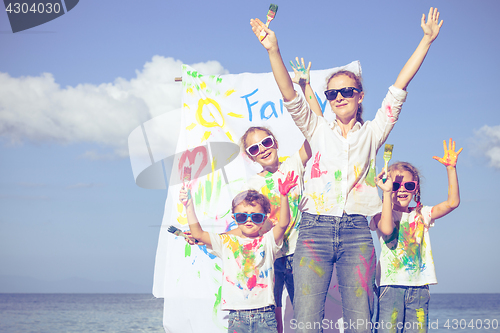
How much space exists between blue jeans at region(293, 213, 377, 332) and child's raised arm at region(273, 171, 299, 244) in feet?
1.17

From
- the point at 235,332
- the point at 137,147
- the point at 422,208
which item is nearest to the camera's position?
the point at 235,332

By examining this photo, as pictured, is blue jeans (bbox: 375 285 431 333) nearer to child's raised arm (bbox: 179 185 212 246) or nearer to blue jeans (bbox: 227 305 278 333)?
blue jeans (bbox: 227 305 278 333)

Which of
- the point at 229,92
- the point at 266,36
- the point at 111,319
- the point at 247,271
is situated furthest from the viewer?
the point at 111,319

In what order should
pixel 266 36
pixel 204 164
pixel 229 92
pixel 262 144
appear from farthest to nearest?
pixel 229 92 → pixel 204 164 → pixel 262 144 → pixel 266 36

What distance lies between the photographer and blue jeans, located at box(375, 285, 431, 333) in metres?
3.29

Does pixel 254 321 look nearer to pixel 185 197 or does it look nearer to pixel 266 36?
pixel 185 197

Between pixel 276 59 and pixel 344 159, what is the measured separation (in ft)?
A: 2.46

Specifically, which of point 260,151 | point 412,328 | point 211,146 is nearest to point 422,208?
point 412,328

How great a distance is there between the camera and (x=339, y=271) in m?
2.73

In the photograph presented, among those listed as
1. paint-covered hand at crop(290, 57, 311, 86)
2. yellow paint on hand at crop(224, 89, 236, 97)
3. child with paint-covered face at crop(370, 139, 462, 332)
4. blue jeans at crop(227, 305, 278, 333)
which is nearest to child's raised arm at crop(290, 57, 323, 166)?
paint-covered hand at crop(290, 57, 311, 86)

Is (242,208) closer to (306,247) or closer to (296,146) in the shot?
(306,247)

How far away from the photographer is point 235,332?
10.2ft

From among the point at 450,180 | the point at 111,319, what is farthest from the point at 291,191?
the point at 111,319

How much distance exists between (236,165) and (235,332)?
201cm
